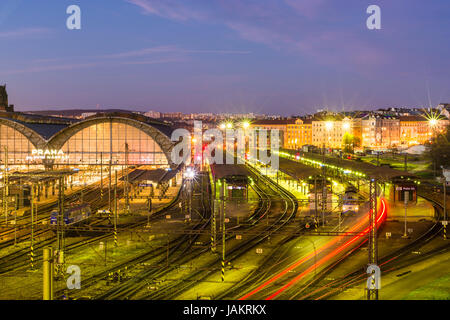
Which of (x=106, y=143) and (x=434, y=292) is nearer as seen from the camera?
(x=434, y=292)

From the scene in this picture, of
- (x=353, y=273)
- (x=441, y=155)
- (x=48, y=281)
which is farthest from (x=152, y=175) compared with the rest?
(x=48, y=281)

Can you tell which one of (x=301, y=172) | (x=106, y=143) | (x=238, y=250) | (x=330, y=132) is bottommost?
(x=238, y=250)

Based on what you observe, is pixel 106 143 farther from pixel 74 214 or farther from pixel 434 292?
pixel 434 292

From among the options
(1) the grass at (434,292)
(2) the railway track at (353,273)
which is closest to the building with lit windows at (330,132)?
(2) the railway track at (353,273)

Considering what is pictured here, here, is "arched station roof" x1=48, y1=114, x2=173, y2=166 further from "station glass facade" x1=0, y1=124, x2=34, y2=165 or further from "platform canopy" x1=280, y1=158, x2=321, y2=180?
"platform canopy" x1=280, y1=158, x2=321, y2=180

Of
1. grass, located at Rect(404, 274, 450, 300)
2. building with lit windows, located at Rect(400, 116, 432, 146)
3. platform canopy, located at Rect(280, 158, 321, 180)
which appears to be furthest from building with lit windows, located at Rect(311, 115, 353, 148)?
grass, located at Rect(404, 274, 450, 300)
